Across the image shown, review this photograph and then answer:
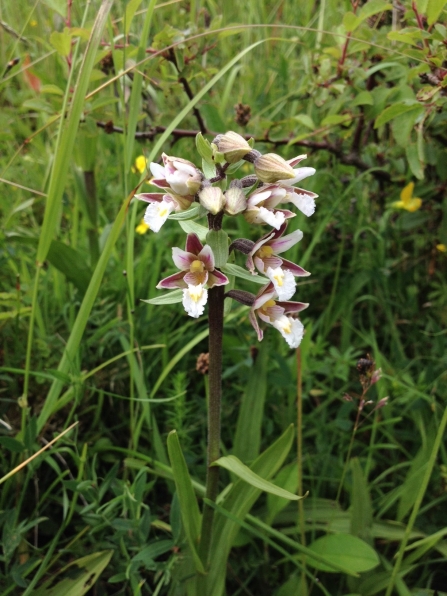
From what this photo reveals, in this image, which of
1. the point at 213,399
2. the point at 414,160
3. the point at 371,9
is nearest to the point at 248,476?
the point at 213,399

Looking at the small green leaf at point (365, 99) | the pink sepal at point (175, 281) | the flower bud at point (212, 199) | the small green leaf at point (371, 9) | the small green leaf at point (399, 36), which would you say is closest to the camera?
the flower bud at point (212, 199)

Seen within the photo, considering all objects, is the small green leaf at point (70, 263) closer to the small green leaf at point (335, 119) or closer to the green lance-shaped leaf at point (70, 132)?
the green lance-shaped leaf at point (70, 132)

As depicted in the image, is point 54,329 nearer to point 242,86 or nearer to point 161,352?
point 161,352

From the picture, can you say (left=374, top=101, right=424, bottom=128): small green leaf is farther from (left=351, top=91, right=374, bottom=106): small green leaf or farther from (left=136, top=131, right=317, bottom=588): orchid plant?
(left=136, top=131, right=317, bottom=588): orchid plant

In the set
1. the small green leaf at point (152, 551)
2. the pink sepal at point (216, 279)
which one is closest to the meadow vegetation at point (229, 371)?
the small green leaf at point (152, 551)

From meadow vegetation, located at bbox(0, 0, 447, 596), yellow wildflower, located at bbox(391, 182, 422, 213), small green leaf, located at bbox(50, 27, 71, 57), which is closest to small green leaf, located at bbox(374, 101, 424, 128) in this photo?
meadow vegetation, located at bbox(0, 0, 447, 596)

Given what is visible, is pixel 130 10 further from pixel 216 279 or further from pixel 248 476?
pixel 248 476

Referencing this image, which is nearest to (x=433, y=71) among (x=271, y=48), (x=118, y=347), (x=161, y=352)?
(x=161, y=352)
